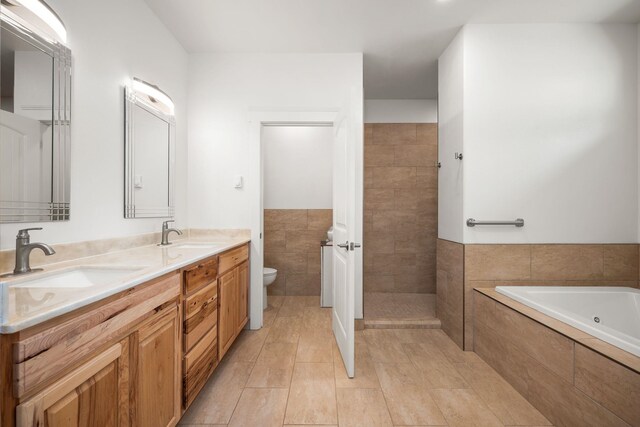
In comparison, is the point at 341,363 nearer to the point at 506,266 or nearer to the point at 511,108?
the point at 506,266

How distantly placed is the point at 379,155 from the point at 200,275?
299 cm

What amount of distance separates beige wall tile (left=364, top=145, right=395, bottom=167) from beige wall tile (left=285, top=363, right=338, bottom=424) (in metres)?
2.67

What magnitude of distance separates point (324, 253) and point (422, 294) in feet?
4.92

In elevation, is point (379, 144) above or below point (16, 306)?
above

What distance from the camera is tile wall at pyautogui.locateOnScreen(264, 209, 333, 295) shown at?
394 cm

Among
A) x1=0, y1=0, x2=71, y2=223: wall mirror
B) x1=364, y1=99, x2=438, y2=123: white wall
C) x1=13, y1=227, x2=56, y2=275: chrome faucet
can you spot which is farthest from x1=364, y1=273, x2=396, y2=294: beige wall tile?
x1=13, y1=227, x2=56, y2=275: chrome faucet

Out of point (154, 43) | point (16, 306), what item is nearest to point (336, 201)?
point (154, 43)

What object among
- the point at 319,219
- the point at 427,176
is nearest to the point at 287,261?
the point at 319,219

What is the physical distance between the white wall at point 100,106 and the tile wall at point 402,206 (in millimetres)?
2679

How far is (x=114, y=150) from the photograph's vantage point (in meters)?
1.89

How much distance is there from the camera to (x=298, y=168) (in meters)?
4.07

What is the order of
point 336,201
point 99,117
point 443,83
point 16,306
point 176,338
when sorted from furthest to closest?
point 443,83 → point 336,201 → point 99,117 → point 176,338 → point 16,306

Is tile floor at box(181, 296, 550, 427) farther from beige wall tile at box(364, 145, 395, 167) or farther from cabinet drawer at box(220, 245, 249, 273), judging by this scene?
beige wall tile at box(364, 145, 395, 167)

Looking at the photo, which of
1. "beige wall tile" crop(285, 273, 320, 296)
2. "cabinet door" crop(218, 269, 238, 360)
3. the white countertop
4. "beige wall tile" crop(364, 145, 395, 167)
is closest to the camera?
the white countertop
